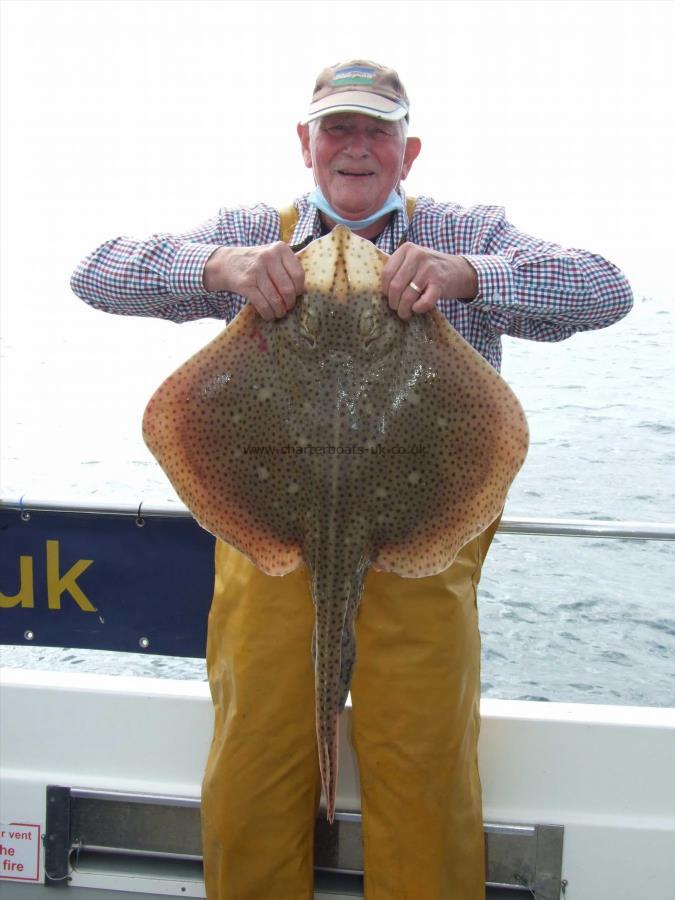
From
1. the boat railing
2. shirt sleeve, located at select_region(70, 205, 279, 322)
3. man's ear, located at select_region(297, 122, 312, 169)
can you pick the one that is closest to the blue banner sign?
the boat railing

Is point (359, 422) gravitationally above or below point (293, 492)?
above

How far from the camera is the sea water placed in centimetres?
475

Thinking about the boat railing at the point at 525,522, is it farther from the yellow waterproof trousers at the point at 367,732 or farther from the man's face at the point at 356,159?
the man's face at the point at 356,159

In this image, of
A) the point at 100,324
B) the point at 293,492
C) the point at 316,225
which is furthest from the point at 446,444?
the point at 100,324

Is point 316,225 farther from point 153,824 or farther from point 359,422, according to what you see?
point 153,824

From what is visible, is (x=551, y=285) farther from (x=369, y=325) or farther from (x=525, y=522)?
(x=525, y=522)

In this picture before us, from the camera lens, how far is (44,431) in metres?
10.2

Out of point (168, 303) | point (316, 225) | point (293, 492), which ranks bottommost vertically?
point (293, 492)

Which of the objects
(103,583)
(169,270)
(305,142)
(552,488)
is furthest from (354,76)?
(552,488)

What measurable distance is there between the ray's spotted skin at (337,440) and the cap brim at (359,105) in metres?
0.51

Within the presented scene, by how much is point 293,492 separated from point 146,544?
1.44 meters

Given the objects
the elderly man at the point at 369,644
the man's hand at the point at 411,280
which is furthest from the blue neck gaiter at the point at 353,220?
the man's hand at the point at 411,280

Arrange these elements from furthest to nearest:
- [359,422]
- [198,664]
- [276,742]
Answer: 1. [198,664]
2. [276,742]
3. [359,422]

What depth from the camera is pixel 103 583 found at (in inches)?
117
